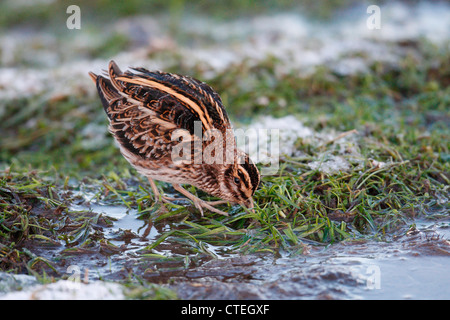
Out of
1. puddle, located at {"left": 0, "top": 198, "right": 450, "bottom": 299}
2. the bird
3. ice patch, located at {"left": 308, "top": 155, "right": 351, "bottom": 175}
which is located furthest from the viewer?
ice patch, located at {"left": 308, "top": 155, "right": 351, "bottom": 175}

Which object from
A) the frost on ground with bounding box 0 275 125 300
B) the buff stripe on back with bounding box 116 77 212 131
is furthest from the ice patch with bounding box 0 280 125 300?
the buff stripe on back with bounding box 116 77 212 131

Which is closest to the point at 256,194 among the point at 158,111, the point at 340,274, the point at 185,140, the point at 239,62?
the point at 185,140

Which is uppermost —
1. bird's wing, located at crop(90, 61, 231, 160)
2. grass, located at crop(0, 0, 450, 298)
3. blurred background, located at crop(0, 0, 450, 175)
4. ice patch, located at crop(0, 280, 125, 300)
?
blurred background, located at crop(0, 0, 450, 175)

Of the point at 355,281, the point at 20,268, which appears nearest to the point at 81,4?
the point at 20,268

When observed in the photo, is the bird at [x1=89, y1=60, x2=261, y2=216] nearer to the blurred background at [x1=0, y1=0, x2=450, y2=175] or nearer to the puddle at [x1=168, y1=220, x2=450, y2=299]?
the puddle at [x1=168, y1=220, x2=450, y2=299]

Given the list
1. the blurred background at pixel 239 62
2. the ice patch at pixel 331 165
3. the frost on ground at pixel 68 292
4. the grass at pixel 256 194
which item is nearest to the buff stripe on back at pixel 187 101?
the grass at pixel 256 194

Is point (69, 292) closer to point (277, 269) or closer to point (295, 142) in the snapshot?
point (277, 269)

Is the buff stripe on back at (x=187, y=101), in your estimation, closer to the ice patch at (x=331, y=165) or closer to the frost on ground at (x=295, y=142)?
the frost on ground at (x=295, y=142)
